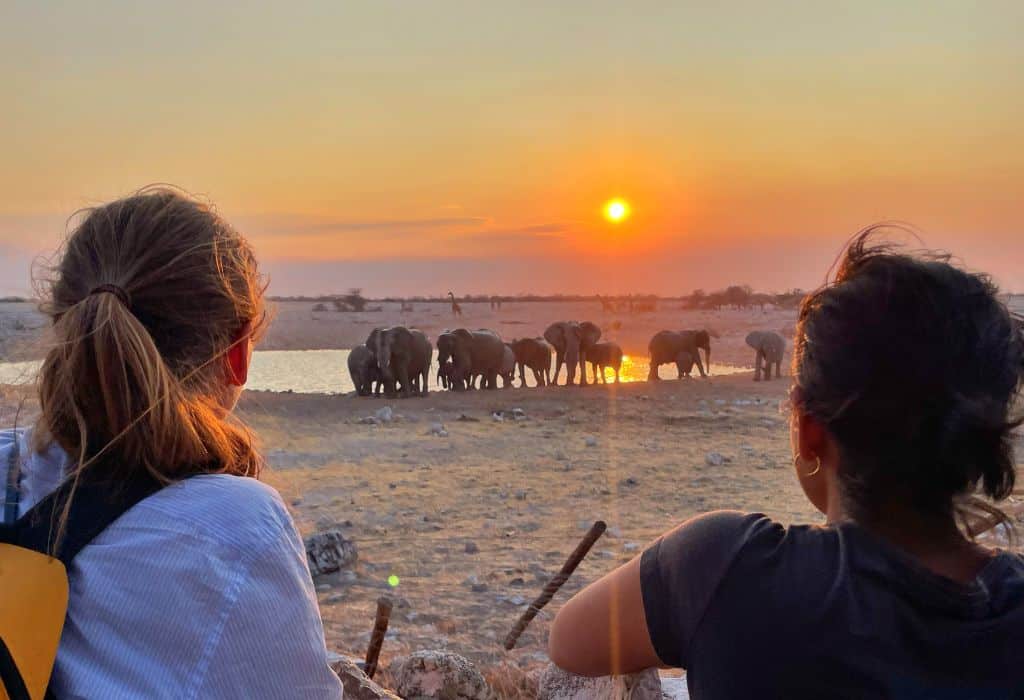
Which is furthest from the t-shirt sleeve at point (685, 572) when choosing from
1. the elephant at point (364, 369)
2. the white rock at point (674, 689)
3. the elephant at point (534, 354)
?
the elephant at point (534, 354)

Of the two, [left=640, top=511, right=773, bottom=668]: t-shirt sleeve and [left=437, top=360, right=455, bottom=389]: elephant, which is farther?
[left=437, top=360, right=455, bottom=389]: elephant

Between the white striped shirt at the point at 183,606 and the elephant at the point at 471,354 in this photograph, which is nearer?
the white striped shirt at the point at 183,606

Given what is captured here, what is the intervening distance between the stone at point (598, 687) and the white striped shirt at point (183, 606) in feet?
3.39

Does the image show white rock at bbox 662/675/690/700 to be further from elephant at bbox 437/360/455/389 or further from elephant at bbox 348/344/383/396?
elephant at bbox 437/360/455/389

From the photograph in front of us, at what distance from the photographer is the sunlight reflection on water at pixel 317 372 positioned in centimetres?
2953

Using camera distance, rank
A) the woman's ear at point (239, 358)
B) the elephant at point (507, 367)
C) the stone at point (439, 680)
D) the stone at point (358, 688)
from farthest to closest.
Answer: the elephant at point (507, 367) → the stone at point (439, 680) → the stone at point (358, 688) → the woman's ear at point (239, 358)

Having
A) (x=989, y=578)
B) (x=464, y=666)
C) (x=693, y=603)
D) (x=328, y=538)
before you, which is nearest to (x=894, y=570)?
(x=989, y=578)

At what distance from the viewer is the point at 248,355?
2039 millimetres

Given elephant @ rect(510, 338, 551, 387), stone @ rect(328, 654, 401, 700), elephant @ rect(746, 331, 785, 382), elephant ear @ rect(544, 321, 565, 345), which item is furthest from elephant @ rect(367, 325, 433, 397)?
stone @ rect(328, 654, 401, 700)

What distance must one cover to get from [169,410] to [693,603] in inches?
37.5

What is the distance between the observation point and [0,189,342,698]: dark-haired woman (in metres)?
1.44

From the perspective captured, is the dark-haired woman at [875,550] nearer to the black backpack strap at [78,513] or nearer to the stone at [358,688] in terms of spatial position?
the black backpack strap at [78,513]

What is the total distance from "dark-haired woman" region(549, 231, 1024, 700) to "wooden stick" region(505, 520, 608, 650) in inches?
132

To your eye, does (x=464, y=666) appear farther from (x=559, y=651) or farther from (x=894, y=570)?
(x=894, y=570)
